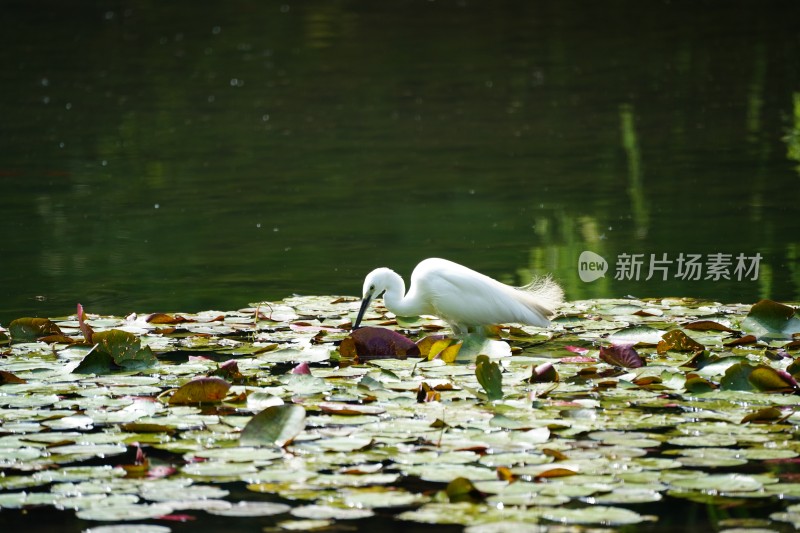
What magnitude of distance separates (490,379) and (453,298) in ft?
3.46

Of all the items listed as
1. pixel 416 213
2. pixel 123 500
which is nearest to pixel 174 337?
pixel 123 500

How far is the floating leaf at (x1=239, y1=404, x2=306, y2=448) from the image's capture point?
3.66m

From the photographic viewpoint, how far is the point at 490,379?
13.7ft

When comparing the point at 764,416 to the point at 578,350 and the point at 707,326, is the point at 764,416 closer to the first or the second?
the point at 578,350

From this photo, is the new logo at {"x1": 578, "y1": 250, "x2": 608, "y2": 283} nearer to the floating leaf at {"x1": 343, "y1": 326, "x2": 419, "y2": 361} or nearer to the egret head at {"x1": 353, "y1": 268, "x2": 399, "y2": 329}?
the egret head at {"x1": 353, "y1": 268, "x2": 399, "y2": 329}

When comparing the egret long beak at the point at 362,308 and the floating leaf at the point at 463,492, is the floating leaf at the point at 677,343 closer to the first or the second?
the egret long beak at the point at 362,308

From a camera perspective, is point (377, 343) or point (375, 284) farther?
point (375, 284)

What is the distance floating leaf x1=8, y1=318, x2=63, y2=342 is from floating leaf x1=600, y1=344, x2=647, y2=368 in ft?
6.81

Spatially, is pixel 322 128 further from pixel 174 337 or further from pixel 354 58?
pixel 174 337

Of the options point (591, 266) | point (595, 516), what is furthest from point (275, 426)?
point (591, 266)

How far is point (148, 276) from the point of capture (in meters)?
6.95

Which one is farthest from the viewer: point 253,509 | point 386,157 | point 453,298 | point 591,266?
point 386,157

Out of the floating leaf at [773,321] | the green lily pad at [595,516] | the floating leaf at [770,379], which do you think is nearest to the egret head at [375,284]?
the floating leaf at [773,321]

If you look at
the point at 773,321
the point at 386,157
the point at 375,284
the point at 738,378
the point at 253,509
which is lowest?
the point at 253,509
